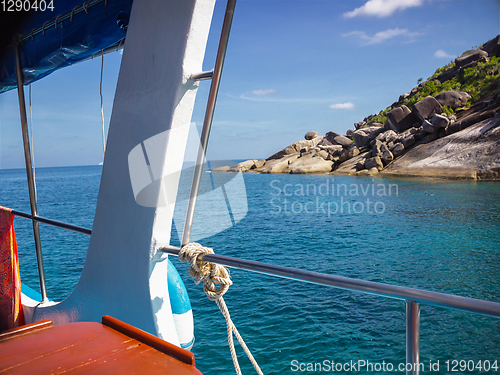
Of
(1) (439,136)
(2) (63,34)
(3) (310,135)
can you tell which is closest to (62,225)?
(2) (63,34)

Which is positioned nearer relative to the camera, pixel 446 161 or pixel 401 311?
pixel 401 311

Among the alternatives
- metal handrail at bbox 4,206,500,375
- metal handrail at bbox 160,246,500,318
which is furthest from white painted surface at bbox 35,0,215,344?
metal handrail at bbox 4,206,500,375

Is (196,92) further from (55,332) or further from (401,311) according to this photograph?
(401,311)

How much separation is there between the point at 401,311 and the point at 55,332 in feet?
20.1

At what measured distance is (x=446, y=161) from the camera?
20891mm

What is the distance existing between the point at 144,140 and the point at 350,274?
7498 mm

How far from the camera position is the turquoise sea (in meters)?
4.64

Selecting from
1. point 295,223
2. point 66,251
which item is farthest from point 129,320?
point 295,223

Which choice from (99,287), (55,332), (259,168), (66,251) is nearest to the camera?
(55,332)

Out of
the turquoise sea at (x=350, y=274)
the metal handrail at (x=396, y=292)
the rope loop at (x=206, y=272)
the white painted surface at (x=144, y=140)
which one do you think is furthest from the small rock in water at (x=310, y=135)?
the metal handrail at (x=396, y=292)

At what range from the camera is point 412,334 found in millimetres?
680

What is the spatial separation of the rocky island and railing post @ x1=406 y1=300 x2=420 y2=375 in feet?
73.0

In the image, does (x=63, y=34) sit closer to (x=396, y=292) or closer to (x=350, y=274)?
(x=396, y=292)

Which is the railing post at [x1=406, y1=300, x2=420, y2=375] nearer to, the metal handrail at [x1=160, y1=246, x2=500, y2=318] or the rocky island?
the metal handrail at [x1=160, y1=246, x2=500, y2=318]
